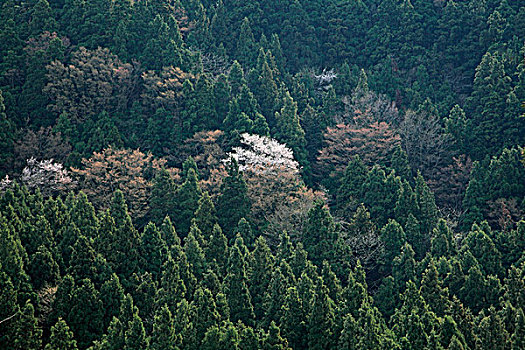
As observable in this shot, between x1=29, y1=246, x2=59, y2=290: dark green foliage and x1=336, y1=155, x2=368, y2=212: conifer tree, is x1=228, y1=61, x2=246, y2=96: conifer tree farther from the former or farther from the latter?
x1=29, y1=246, x2=59, y2=290: dark green foliage

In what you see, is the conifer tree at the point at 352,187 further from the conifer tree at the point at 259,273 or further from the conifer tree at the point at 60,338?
the conifer tree at the point at 60,338

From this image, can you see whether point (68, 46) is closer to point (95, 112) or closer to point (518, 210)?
point (95, 112)

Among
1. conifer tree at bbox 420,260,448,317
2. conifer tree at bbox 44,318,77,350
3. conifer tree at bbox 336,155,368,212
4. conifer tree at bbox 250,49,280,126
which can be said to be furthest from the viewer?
conifer tree at bbox 250,49,280,126

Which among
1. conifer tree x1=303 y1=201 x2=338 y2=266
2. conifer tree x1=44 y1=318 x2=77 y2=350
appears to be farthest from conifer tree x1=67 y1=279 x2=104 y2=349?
conifer tree x1=303 y1=201 x2=338 y2=266

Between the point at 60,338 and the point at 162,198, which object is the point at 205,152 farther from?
the point at 60,338

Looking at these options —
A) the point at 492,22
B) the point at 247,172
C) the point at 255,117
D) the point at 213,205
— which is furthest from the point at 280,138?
the point at 492,22
